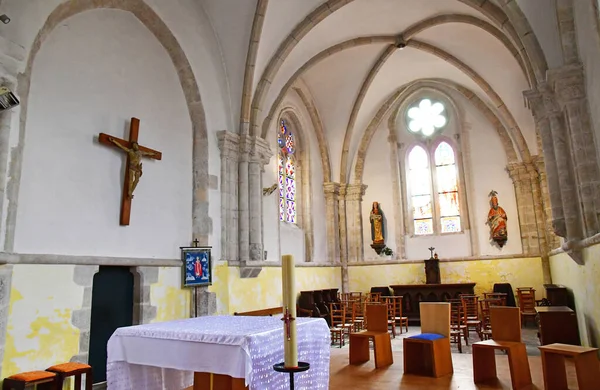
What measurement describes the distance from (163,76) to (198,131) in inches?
46.7

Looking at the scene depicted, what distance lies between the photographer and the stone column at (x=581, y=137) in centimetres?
582

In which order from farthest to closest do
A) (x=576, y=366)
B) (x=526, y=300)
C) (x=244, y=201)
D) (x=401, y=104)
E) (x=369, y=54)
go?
(x=401, y=104), (x=369, y=54), (x=526, y=300), (x=244, y=201), (x=576, y=366)

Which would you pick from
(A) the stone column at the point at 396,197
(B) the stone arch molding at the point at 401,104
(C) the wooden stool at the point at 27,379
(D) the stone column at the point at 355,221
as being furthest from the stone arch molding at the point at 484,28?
(C) the wooden stool at the point at 27,379

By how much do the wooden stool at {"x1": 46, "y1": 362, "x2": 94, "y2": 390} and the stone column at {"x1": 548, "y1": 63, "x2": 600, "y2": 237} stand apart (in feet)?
21.3

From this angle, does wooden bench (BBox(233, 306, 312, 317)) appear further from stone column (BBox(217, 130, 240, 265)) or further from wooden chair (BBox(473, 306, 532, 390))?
wooden chair (BBox(473, 306, 532, 390))

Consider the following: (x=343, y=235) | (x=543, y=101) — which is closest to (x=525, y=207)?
(x=343, y=235)

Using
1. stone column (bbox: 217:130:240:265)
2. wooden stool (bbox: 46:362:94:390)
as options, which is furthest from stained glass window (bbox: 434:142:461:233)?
wooden stool (bbox: 46:362:94:390)

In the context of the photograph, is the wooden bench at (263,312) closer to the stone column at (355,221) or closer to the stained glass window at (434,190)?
the stone column at (355,221)

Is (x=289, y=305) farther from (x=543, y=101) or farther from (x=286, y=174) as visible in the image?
(x=286, y=174)

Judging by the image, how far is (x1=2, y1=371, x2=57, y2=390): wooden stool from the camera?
480cm

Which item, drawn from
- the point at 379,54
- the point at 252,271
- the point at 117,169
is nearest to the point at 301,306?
the point at 252,271

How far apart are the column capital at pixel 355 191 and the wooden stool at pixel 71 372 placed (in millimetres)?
10325

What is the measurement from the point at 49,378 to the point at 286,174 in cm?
845

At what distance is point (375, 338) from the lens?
6.32m
